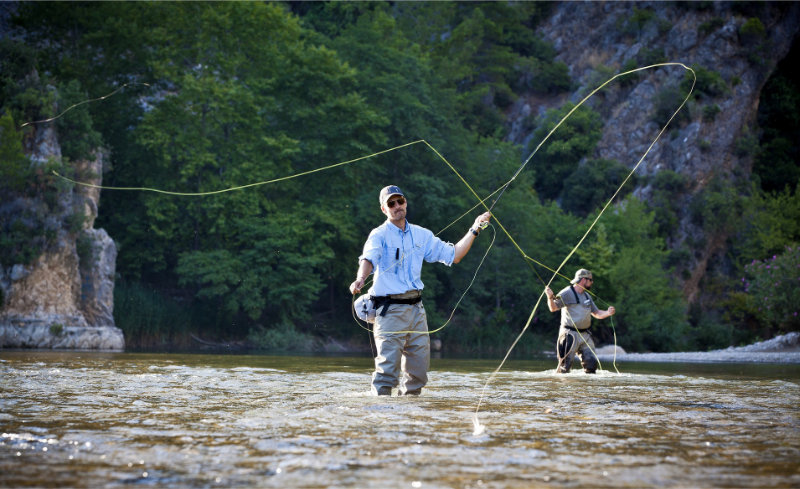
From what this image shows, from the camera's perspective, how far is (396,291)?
8.41m

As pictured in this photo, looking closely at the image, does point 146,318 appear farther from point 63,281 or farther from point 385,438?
point 385,438

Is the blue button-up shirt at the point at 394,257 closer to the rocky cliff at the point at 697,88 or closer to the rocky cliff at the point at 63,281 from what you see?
the rocky cliff at the point at 63,281

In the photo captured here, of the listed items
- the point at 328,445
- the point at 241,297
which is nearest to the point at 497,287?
the point at 241,297

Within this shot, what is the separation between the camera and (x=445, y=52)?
58281 mm

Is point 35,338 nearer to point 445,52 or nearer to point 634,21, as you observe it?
point 445,52

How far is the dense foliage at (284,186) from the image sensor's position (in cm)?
3562

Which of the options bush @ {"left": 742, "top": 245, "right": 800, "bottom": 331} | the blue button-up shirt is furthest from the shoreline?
the blue button-up shirt

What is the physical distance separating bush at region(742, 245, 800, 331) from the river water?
79.7ft

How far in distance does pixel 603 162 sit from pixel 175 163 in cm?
2444

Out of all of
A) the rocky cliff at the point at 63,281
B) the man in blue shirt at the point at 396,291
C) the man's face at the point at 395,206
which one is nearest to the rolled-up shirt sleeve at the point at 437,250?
the man in blue shirt at the point at 396,291

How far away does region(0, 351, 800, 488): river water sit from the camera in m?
4.27

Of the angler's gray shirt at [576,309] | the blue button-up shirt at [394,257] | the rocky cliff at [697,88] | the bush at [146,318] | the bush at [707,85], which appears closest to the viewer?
the blue button-up shirt at [394,257]

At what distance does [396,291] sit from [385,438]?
299cm

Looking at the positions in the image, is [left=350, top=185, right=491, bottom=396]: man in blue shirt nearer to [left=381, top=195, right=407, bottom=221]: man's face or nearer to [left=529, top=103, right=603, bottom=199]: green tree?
[left=381, top=195, right=407, bottom=221]: man's face
